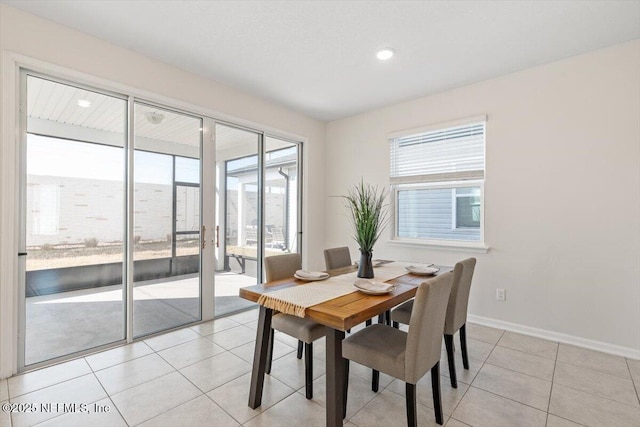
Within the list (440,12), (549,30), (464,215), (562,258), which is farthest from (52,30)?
(562,258)

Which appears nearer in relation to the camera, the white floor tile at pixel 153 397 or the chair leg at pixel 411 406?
the chair leg at pixel 411 406

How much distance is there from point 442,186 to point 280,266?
7.68 feet

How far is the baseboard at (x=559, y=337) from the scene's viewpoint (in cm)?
268

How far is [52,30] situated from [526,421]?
4324 millimetres

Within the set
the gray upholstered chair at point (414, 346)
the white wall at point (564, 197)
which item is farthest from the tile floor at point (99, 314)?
the white wall at point (564, 197)

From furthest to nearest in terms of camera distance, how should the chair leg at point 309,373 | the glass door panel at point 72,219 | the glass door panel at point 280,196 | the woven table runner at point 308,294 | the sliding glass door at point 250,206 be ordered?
the glass door panel at point 280,196
the sliding glass door at point 250,206
the glass door panel at point 72,219
the chair leg at point 309,373
the woven table runner at point 308,294

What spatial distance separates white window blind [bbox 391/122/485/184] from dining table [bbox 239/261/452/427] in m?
1.99

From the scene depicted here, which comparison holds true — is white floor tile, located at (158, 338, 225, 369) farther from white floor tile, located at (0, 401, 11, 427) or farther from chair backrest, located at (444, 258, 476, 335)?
chair backrest, located at (444, 258, 476, 335)

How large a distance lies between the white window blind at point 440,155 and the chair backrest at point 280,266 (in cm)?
210

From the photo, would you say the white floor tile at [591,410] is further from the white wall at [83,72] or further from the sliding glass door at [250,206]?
the white wall at [83,72]

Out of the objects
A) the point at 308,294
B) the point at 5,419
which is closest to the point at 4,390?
the point at 5,419

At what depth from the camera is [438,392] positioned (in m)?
1.80

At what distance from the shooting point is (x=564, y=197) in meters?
2.96

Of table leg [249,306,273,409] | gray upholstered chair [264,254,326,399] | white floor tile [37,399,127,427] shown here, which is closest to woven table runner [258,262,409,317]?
table leg [249,306,273,409]
